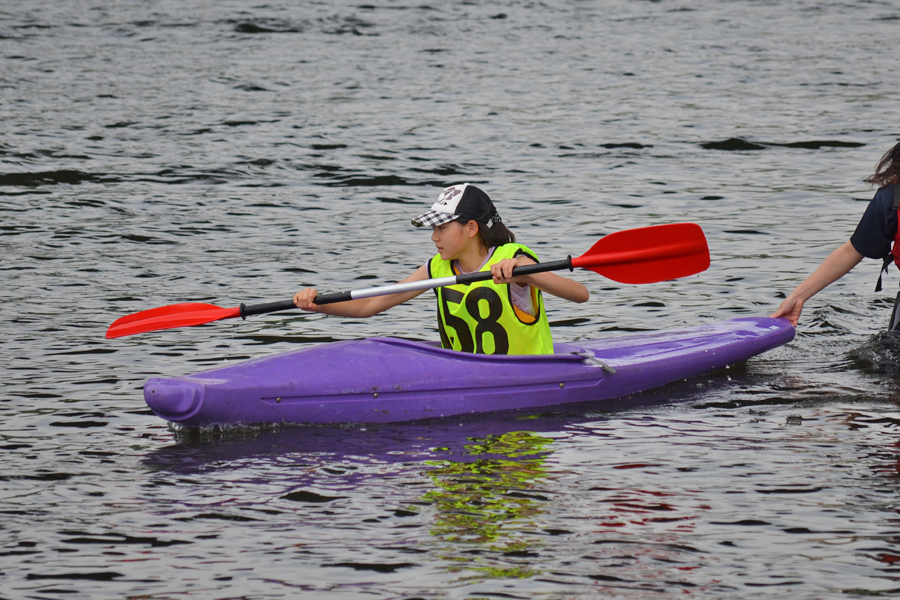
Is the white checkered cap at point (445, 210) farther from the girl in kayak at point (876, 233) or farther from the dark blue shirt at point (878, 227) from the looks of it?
the dark blue shirt at point (878, 227)

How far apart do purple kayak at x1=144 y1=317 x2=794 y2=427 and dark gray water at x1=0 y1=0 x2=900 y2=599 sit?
0.34 ft

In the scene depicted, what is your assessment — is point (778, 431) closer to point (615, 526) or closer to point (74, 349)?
point (615, 526)

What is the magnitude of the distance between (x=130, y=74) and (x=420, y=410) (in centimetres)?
1135

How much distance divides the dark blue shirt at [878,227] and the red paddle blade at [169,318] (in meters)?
2.59

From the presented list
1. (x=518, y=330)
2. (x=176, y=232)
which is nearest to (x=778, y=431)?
(x=518, y=330)

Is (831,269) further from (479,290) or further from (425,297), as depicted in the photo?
(425,297)

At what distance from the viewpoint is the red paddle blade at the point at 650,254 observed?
5039 millimetres

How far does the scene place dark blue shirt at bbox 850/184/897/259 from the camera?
4.79 m

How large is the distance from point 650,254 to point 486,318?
2.57 ft

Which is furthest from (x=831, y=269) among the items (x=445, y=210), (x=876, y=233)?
(x=445, y=210)

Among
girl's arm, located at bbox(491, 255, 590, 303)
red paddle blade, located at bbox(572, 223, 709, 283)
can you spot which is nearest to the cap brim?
girl's arm, located at bbox(491, 255, 590, 303)

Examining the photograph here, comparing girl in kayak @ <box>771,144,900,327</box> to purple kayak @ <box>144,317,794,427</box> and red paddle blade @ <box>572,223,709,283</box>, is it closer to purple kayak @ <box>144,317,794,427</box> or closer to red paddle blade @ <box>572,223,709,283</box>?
red paddle blade @ <box>572,223,709,283</box>

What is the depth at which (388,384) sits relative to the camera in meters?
4.59

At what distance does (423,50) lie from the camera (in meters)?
16.4
